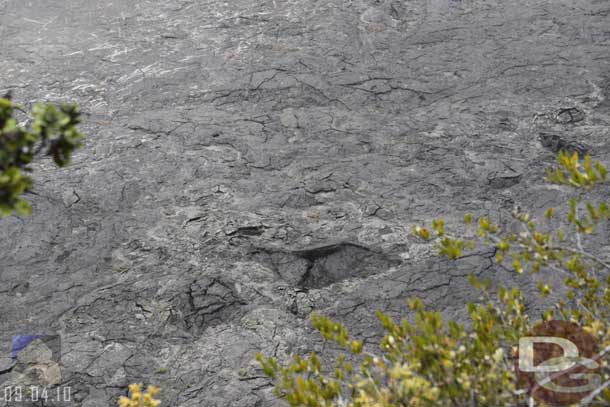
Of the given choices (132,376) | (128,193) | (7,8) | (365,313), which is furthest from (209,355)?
(7,8)

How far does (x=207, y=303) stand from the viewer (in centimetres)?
373

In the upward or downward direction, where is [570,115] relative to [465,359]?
downward

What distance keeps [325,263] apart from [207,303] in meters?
0.68

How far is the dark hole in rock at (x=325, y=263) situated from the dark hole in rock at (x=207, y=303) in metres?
0.29

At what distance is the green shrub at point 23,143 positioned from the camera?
5.69 ft

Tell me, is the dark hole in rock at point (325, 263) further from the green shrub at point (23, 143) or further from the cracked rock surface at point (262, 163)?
the green shrub at point (23, 143)

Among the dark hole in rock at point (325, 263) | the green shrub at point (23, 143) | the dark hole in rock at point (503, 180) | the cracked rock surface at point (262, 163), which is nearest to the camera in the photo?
the green shrub at point (23, 143)

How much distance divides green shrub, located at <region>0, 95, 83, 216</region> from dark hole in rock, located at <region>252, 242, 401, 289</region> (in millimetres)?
2135

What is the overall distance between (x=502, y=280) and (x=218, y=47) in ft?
11.5

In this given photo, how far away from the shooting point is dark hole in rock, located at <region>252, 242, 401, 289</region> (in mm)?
3879

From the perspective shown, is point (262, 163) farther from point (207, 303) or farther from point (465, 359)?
point (465, 359)

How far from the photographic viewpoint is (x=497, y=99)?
520 centimetres
